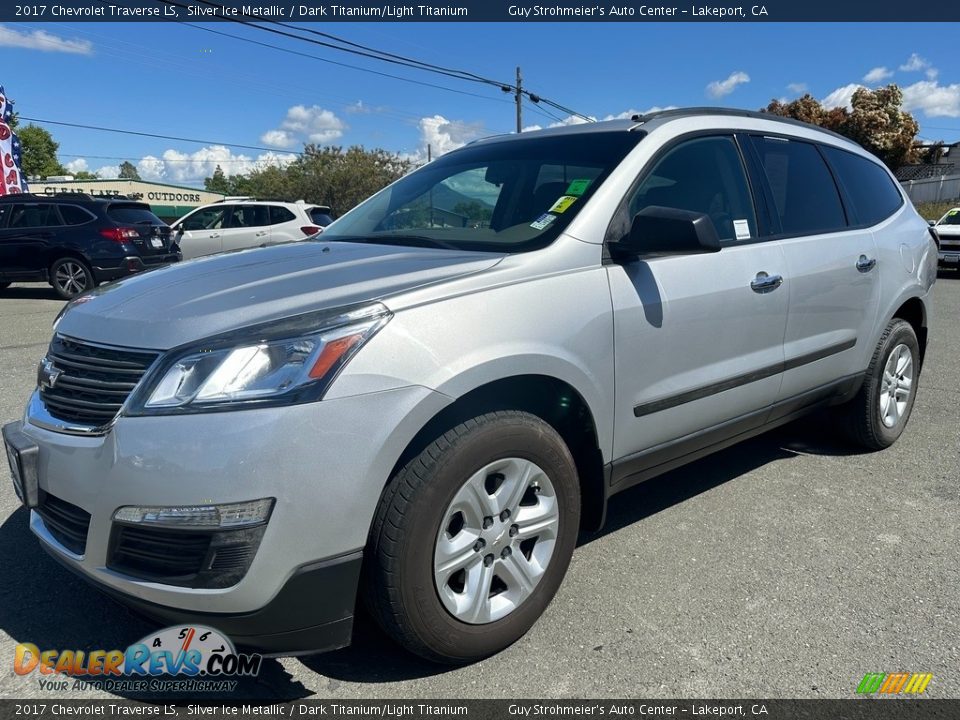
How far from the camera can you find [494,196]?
3.27m

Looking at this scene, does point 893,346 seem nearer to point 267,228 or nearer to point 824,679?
point 824,679

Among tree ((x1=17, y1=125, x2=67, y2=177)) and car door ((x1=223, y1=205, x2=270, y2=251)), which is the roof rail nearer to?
car door ((x1=223, y1=205, x2=270, y2=251))

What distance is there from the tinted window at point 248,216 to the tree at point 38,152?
77.3 metres

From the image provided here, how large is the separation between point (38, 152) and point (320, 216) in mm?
81747

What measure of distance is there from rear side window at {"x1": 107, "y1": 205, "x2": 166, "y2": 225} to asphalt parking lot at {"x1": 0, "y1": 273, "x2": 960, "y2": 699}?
361 inches

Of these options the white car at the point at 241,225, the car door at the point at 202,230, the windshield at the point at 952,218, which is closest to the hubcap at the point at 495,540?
the white car at the point at 241,225

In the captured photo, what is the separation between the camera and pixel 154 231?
40.1ft

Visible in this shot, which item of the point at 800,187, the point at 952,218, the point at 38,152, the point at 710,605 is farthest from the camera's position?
the point at 38,152

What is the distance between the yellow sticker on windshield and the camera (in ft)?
9.15

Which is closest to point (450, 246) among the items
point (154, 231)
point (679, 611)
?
point (679, 611)

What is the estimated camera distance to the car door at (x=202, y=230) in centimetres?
1502

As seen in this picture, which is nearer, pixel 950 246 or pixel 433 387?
pixel 433 387

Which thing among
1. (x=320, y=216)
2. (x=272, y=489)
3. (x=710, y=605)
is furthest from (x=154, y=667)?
(x=320, y=216)

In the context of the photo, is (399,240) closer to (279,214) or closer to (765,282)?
(765,282)
